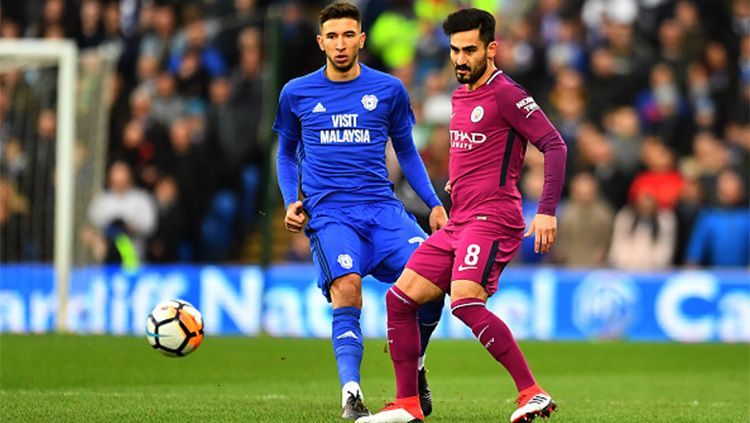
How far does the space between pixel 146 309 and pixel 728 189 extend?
7.26 m

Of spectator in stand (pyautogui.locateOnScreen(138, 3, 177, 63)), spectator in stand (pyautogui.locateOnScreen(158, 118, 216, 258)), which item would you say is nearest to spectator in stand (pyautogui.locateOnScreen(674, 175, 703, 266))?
spectator in stand (pyautogui.locateOnScreen(158, 118, 216, 258))

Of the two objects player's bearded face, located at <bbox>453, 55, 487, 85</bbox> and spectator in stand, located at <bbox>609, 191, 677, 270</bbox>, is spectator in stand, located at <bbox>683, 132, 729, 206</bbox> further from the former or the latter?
player's bearded face, located at <bbox>453, 55, 487, 85</bbox>

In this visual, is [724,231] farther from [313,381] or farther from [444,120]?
[313,381]

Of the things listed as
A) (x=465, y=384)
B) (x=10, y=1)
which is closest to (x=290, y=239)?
(x=10, y=1)

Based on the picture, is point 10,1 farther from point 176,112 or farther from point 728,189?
point 728,189

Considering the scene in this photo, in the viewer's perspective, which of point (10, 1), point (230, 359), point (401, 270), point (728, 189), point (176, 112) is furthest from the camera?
point (10, 1)

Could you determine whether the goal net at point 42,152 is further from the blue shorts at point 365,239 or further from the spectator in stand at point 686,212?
the blue shorts at point 365,239

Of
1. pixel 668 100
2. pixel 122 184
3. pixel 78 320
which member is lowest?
pixel 78 320

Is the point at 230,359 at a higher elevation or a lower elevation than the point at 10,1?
lower

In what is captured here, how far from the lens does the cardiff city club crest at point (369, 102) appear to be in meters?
8.78

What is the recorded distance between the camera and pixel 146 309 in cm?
1917

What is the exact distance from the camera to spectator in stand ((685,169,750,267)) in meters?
17.4

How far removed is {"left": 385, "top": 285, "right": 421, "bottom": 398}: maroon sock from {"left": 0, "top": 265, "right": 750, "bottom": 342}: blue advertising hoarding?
9488 millimetres

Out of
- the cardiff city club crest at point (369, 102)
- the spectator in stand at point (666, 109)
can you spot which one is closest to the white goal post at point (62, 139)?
the spectator in stand at point (666, 109)
